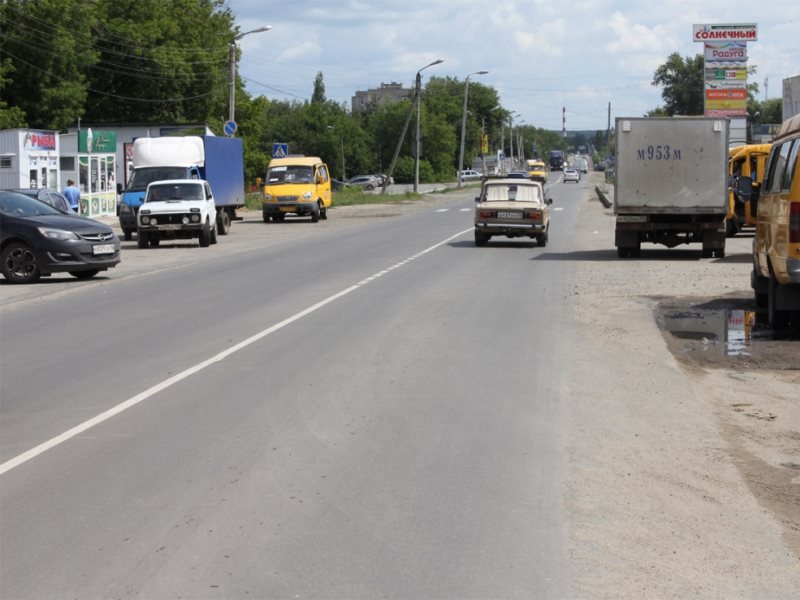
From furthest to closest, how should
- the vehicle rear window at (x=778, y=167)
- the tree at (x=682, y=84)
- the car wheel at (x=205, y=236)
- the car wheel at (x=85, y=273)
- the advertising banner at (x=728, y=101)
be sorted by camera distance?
the tree at (x=682, y=84), the advertising banner at (x=728, y=101), the car wheel at (x=205, y=236), the car wheel at (x=85, y=273), the vehicle rear window at (x=778, y=167)

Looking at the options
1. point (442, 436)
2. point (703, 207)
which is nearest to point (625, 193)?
point (703, 207)

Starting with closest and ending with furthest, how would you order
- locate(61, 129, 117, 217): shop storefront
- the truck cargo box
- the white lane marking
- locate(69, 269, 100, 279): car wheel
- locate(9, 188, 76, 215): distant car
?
1. the white lane marking
2. locate(69, 269, 100, 279): car wheel
3. locate(9, 188, 76, 215): distant car
4. the truck cargo box
5. locate(61, 129, 117, 217): shop storefront

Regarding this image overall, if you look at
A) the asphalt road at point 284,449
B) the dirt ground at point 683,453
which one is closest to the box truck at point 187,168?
the asphalt road at point 284,449

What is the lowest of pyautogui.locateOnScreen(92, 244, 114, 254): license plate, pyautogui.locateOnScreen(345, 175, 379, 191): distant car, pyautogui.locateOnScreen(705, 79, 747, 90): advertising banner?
pyautogui.locateOnScreen(92, 244, 114, 254): license plate

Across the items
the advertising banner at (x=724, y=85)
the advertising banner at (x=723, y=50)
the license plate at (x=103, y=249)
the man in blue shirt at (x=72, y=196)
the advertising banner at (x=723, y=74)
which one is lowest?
the license plate at (x=103, y=249)

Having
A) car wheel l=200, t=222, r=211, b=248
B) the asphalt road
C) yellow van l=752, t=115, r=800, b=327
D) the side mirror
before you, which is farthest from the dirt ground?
car wheel l=200, t=222, r=211, b=248

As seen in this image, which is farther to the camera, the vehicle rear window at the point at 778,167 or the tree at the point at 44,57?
the tree at the point at 44,57

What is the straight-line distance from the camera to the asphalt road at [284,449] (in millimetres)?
5305

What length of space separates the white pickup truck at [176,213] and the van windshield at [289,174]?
12974 mm

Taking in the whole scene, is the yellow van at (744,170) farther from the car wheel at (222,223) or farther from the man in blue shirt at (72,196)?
the man in blue shirt at (72,196)

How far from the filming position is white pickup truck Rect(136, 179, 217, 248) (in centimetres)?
3134

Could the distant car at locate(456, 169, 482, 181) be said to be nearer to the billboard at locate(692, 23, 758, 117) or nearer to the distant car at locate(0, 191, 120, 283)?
the billboard at locate(692, 23, 758, 117)

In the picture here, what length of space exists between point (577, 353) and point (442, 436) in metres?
4.38

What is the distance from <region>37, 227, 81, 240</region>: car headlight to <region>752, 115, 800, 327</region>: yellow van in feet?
38.6
